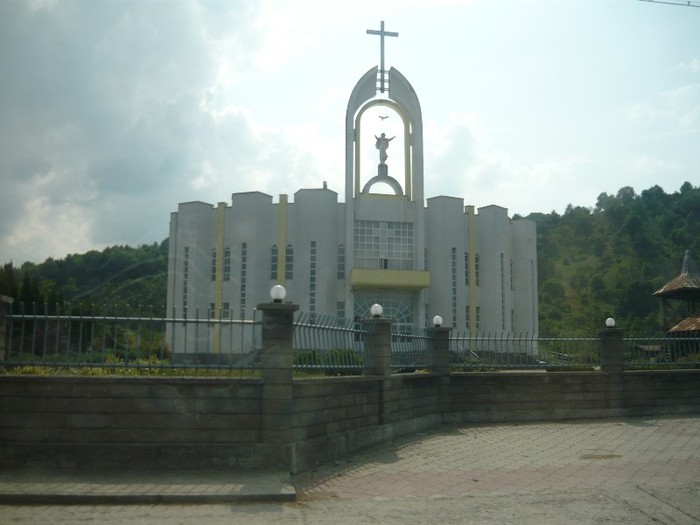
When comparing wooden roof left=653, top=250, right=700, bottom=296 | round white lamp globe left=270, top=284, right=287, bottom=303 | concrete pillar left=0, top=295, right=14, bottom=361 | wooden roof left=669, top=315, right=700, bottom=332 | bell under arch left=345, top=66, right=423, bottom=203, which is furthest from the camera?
bell under arch left=345, top=66, right=423, bottom=203

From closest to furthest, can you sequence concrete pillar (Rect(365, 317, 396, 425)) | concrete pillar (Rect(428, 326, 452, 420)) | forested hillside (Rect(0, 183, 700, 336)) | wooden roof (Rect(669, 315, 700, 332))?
concrete pillar (Rect(365, 317, 396, 425)) → concrete pillar (Rect(428, 326, 452, 420)) → wooden roof (Rect(669, 315, 700, 332)) → forested hillside (Rect(0, 183, 700, 336))

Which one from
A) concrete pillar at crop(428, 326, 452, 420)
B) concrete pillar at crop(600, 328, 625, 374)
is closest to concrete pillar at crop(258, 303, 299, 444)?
concrete pillar at crop(428, 326, 452, 420)

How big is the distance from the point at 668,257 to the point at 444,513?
69385 millimetres

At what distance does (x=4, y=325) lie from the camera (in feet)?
29.2

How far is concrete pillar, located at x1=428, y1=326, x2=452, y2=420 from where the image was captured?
50.0ft

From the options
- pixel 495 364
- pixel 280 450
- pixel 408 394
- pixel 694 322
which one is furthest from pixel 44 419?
pixel 694 322

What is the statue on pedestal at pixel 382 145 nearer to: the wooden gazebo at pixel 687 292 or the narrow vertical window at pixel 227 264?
the narrow vertical window at pixel 227 264

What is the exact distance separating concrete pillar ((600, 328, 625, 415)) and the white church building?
18.8 m

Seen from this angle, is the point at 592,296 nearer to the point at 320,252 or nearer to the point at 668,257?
the point at 668,257

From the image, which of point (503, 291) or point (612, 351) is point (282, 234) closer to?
point (503, 291)

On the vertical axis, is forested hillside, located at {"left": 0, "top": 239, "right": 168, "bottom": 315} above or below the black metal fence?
above

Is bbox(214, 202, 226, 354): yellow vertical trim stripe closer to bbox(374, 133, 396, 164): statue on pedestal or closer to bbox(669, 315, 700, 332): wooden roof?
bbox(374, 133, 396, 164): statue on pedestal

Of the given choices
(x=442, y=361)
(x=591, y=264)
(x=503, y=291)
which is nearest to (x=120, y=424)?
(x=442, y=361)

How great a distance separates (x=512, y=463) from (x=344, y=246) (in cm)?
2655
